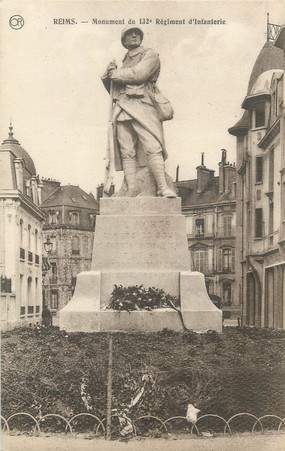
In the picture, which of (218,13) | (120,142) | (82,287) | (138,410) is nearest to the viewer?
(138,410)

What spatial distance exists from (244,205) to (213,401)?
4222 mm

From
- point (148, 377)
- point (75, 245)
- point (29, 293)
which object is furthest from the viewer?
point (75, 245)

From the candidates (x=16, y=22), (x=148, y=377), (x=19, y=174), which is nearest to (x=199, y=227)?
(x=19, y=174)

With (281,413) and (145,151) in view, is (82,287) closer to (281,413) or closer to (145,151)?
(145,151)

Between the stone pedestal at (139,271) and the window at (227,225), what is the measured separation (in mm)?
1174

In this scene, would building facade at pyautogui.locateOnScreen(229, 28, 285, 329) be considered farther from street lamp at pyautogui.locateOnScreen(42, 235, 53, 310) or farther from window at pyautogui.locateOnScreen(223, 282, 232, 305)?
street lamp at pyautogui.locateOnScreen(42, 235, 53, 310)

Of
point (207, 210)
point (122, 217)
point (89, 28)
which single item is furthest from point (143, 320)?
point (89, 28)

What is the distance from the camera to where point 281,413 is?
688cm

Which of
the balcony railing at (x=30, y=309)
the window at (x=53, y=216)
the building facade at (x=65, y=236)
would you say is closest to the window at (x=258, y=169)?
the building facade at (x=65, y=236)

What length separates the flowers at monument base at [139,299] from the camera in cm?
887

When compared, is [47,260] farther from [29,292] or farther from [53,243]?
[29,292]

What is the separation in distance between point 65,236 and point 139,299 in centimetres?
176

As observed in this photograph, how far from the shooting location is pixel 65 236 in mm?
9844

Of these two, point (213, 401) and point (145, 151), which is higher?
point (145, 151)
